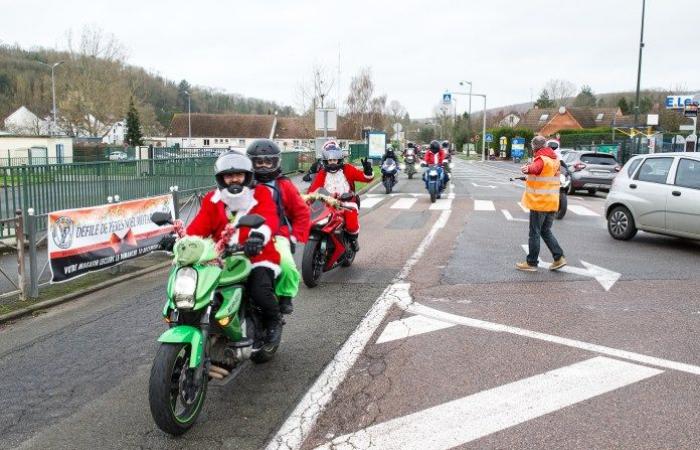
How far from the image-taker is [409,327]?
6078 millimetres

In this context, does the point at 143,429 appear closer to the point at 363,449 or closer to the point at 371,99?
the point at 363,449

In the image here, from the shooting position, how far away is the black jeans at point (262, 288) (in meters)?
4.52

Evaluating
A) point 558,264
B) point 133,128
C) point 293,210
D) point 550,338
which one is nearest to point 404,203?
point 558,264

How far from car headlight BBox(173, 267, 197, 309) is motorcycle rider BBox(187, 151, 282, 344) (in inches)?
27.4

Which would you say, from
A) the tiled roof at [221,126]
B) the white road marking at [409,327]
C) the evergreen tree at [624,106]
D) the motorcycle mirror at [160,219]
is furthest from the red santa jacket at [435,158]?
the tiled roof at [221,126]

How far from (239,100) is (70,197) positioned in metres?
121

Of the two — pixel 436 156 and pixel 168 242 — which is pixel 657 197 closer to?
pixel 168 242

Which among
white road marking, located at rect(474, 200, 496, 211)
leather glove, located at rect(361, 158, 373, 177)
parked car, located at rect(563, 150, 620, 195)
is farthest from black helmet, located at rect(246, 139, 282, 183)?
parked car, located at rect(563, 150, 620, 195)

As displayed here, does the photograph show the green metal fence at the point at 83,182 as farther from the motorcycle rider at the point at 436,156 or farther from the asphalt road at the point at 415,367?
the motorcycle rider at the point at 436,156

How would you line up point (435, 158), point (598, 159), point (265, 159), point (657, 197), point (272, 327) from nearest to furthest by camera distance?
point (272, 327), point (265, 159), point (657, 197), point (435, 158), point (598, 159)

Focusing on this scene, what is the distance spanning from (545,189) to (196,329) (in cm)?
603

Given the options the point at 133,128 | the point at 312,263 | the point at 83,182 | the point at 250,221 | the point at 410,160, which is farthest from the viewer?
the point at 133,128

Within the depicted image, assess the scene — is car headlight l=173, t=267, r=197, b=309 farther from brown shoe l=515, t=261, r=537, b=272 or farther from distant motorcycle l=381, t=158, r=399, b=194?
distant motorcycle l=381, t=158, r=399, b=194

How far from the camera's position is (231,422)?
13.3ft
